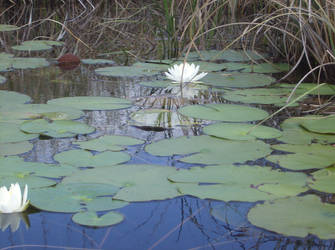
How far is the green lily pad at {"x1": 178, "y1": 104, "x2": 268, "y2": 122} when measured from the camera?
7.11 feet

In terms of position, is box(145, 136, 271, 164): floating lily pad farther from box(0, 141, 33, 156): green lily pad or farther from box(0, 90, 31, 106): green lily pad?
box(0, 90, 31, 106): green lily pad

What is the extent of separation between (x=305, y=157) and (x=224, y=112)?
57 cm

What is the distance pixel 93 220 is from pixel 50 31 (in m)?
3.42

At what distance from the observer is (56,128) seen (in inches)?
78.7

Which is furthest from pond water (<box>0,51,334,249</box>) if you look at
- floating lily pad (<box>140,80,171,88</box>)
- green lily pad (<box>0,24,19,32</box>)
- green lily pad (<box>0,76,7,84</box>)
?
green lily pad (<box>0,24,19,32</box>)

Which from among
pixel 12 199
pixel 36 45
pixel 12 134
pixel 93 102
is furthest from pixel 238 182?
pixel 36 45

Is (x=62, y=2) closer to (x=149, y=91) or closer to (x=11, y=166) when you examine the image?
(x=149, y=91)

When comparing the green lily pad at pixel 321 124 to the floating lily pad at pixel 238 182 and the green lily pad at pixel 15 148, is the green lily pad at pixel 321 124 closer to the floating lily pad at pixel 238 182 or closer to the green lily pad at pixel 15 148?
the floating lily pad at pixel 238 182

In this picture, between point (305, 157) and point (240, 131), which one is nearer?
point (305, 157)

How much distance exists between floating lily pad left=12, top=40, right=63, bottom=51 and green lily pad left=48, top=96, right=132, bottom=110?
1.38 metres

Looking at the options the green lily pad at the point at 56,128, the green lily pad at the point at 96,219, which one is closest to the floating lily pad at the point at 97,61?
the green lily pad at the point at 56,128

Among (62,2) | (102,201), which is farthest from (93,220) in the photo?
(62,2)

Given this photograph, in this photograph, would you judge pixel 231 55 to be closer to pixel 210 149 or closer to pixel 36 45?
pixel 36 45

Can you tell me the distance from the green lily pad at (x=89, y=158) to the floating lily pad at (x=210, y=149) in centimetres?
12
